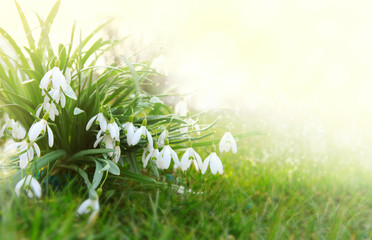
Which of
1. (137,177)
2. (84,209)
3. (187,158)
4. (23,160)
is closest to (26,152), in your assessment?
(23,160)

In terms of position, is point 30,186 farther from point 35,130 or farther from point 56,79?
point 56,79

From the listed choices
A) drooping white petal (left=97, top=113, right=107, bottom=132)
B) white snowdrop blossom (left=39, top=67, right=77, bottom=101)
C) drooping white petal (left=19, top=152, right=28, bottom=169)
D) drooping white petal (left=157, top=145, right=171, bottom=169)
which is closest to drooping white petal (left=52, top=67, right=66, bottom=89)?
white snowdrop blossom (left=39, top=67, right=77, bottom=101)

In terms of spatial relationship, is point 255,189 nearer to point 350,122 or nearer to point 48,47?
point 48,47

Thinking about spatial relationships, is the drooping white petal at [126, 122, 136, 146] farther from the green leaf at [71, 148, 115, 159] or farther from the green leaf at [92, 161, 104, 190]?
the green leaf at [92, 161, 104, 190]

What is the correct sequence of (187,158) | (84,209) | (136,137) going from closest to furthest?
(84,209), (136,137), (187,158)

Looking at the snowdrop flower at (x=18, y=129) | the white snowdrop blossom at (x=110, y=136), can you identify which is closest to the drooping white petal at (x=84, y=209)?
the white snowdrop blossom at (x=110, y=136)

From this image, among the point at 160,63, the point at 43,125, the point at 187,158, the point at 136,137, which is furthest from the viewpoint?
the point at 160,63

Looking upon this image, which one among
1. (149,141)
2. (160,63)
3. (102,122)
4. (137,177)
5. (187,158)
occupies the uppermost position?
(160,63)

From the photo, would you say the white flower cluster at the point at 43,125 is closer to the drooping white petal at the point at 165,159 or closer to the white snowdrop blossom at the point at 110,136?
the white snowdrop blossom at the point at 110,136

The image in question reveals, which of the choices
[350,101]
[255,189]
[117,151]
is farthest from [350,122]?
[117,151]
